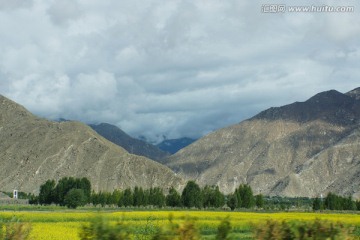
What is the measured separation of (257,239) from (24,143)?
198 meters

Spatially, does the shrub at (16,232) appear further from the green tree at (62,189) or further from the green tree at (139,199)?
the green tree at (62,189)

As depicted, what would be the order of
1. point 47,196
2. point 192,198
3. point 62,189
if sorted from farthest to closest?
point 47,196 < point 62,189 < point 192,198

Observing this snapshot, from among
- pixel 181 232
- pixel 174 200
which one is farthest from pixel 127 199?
pixel 181 232

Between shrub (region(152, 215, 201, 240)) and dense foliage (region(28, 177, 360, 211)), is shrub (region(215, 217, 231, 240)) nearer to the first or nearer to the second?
shrub (region(152, 215, 201, 240))

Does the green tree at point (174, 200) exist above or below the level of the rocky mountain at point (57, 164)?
below

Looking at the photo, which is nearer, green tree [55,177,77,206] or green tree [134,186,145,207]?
green tree [134,186,145,207]

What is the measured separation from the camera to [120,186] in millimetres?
190500

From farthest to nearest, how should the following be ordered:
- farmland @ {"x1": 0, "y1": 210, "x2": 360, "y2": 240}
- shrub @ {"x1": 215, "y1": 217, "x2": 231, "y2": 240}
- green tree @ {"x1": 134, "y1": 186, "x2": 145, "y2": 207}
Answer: green tree @ {"x1": 134, "y1": 186, "x2": 145, "y2": 207} < farmland @ {"x1": 0, "y1": 210, "x2": 360, "y2": 240} < shrub @ {"x1": 215, "y1": 217, "x2": 231, "y2": 240}

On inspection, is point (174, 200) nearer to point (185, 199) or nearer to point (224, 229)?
point (185, 199)

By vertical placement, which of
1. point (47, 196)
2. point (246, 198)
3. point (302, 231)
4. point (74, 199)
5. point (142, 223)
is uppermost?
point (47, 196)

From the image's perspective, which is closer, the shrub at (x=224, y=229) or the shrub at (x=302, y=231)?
the shrub at (x=302, y=231)

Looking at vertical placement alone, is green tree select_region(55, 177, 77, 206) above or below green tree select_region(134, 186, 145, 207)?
above

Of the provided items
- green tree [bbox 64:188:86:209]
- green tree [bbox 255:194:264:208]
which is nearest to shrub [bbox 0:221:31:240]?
green tree [bbox 64:188:86:209]

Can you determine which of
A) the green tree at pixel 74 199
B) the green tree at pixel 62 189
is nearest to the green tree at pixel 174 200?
the green tree at pixel 74 199
